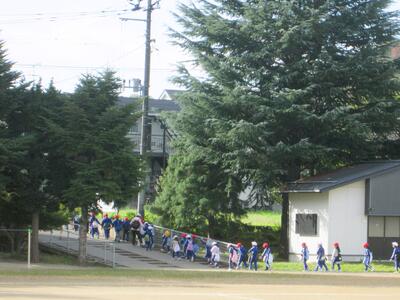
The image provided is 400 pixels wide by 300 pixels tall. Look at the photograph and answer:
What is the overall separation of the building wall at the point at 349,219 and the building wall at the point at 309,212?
1.08 feet

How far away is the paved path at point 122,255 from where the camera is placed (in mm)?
32531

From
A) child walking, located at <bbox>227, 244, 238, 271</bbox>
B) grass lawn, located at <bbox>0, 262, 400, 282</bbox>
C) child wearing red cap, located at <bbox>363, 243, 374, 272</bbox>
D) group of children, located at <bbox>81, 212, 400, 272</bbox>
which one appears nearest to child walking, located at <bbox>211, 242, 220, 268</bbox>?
group of children, located at <bbox>81, 212, 400, 272</bbox>

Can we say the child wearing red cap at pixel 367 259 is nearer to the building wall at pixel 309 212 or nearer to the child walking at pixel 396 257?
the child walking at pixel 396 257

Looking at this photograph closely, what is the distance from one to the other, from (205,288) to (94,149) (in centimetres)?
987

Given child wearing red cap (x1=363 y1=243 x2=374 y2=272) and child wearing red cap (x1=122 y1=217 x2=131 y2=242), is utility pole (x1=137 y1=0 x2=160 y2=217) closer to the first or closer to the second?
child wearing red cap (x1=122 y1=217 x2=131 y2=242)

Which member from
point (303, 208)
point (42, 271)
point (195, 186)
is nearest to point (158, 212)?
point (195, 186)

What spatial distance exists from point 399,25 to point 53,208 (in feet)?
63.8

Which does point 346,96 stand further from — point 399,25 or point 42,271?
point 42,271

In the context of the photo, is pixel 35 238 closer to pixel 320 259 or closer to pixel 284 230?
pixel 320 259

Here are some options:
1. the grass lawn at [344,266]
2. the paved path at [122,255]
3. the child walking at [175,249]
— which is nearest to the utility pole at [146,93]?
the paved path at [122,255]

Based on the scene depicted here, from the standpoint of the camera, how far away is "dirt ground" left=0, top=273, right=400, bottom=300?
20.3 m

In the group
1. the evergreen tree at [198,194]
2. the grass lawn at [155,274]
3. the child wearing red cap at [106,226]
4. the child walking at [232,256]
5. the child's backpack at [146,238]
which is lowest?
the grass lawn at [155,274]

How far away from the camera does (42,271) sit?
27172mm

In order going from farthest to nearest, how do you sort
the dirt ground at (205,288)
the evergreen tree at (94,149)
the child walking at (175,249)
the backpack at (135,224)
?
1. the backpack at (135,224)
2. the child walking at (175,249)
3. the evergreen tree at (94,149)
4. the dirt ground at (205,288)
